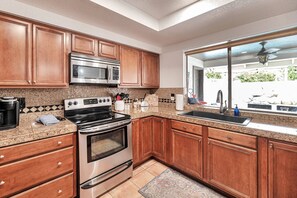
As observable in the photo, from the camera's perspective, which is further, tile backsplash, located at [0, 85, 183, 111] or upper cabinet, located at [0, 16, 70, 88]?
tile backsplash, located at [0, 85, 183, 111]

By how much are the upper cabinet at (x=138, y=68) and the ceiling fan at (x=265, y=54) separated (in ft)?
6.01

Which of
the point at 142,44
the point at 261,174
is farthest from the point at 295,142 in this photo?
the point at 142,44

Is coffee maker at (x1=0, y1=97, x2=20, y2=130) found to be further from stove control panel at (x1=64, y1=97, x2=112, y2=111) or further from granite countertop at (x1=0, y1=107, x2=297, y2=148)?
stove control panel at (x1=64, y1=97, x2=112, y2=111)

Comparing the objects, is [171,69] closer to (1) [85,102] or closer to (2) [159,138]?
(2) [159,138]

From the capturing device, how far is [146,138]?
8.00ft

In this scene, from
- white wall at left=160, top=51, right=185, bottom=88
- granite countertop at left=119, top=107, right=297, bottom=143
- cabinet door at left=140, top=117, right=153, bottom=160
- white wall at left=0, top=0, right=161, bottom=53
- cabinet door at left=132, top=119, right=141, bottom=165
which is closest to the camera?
granite countertop at left=119, top=107, right=297, bottom=143

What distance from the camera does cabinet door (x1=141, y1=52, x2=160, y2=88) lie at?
2.92m

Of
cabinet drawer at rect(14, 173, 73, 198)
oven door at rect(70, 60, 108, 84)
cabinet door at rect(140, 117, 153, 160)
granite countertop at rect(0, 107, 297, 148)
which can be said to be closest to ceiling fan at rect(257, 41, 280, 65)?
granite countertop at rect(0, 107, 297, 148)

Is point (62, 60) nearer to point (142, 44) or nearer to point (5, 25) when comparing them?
point (5, 25)

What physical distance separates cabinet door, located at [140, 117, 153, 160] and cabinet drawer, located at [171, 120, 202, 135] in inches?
17.3

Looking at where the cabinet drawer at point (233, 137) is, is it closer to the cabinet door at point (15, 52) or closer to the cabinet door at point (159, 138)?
the cabinet door at point (159, 138)

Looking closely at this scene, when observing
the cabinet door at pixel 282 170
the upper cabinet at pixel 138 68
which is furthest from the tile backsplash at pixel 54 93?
the cabinet door at pixel 282 170

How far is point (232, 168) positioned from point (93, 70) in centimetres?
223

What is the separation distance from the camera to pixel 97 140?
5.70 ft
